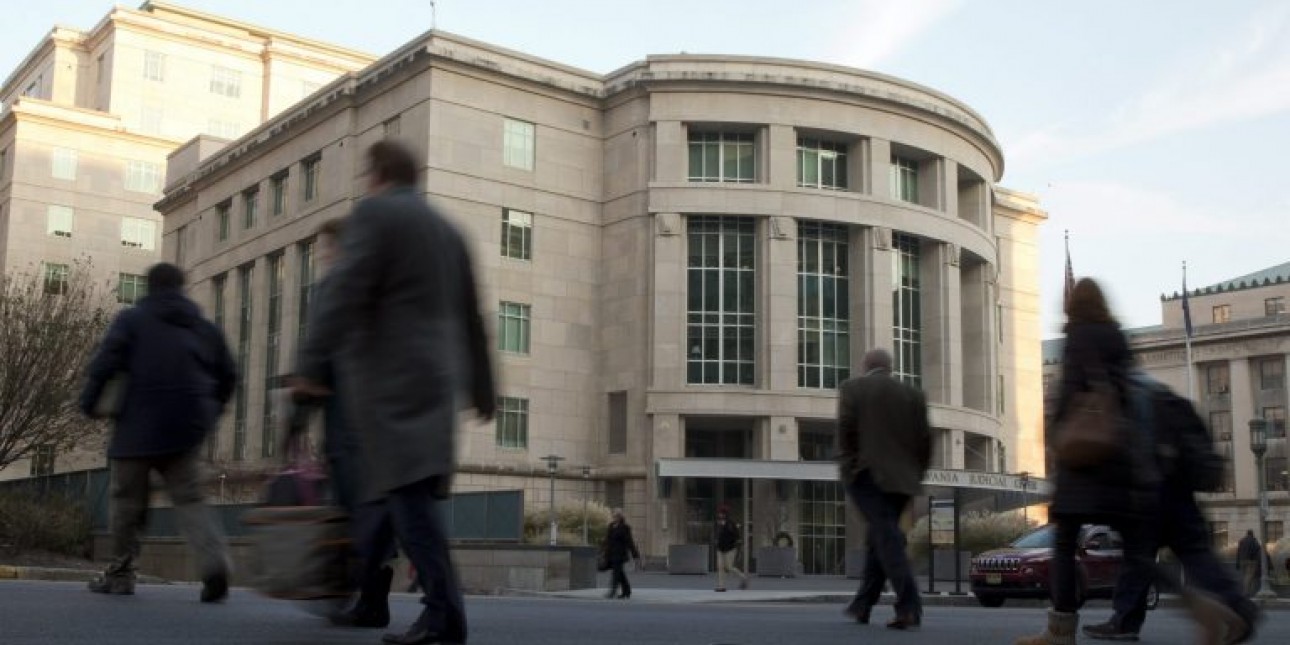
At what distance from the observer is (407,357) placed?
530 cm

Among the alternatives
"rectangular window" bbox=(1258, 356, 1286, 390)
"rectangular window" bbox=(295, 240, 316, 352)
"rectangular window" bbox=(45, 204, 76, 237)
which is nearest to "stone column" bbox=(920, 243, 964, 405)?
"rectangular window" bbox=(295, 240, 316, 352)

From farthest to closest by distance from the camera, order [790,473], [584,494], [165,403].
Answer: [584,494] < [790,473] < [165,403]

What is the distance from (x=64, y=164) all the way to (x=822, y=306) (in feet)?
150

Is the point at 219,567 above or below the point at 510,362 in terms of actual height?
below

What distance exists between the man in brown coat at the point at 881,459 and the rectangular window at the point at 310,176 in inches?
1874

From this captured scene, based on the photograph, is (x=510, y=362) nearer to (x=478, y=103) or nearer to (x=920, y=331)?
(x=478, y=103)

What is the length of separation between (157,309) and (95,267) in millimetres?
71233

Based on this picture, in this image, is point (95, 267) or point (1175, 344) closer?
point (95, 267)

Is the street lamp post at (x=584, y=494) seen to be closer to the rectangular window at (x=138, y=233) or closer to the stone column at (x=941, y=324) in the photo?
the stone column at (x=941, y=324)

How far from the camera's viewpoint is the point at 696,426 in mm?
51125

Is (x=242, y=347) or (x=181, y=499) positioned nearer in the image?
(x=181, y=499)

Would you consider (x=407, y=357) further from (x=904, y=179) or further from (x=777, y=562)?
(x=904, y=179)

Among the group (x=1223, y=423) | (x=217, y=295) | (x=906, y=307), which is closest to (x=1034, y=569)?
(x=906, y=307)

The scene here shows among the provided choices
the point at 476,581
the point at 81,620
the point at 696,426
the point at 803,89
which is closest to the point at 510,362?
the point at 696,426
